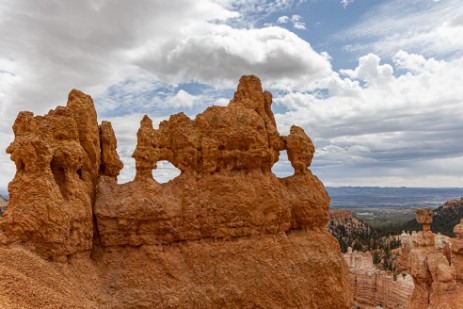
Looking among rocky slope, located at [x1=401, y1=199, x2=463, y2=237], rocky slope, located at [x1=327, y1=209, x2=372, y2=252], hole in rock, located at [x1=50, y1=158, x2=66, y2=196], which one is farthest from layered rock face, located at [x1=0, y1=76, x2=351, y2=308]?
rocky slope, located at [x1=401, y1=199, x2=463, y2=237]

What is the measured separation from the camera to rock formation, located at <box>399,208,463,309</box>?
3288cm

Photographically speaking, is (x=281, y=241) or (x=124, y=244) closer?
(x=124, y=244)

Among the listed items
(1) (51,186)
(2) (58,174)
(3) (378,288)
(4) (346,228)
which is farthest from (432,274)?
(4) (346,228)

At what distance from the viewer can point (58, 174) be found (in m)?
12.9

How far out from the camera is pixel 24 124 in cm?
1226


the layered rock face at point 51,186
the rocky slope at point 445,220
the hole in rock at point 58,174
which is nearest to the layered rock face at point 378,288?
the layered rock face at point 51,186

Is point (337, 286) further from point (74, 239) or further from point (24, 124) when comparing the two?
point (24, 124)

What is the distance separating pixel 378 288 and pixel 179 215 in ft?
157

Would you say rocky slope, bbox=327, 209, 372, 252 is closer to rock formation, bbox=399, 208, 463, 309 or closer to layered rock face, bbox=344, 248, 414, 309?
layered rock face, bbox=344, 248, 414, 309

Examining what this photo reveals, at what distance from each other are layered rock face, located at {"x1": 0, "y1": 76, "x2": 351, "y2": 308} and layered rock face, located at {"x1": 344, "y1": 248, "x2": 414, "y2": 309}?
3902cm

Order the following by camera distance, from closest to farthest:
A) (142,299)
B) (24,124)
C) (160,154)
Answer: (24,124), (142,299), (160,154)

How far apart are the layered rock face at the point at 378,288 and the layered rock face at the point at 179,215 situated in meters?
39.0

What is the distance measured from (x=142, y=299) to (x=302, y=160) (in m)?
9.35

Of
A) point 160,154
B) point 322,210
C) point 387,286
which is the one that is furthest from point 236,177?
point 387,286
